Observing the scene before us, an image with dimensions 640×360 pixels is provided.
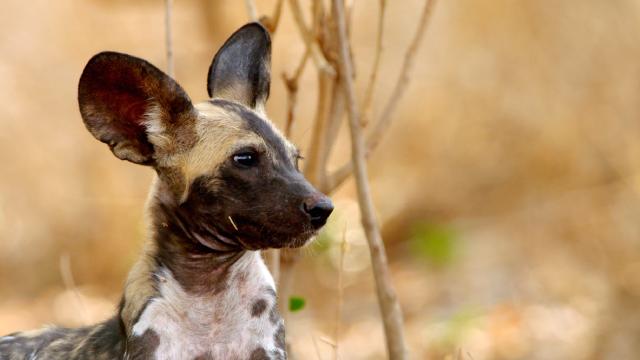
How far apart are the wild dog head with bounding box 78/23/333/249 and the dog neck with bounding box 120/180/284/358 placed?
0.26 ft

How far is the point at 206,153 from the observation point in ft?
14.0

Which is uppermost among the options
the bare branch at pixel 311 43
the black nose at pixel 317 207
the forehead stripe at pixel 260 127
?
the bare branch at pixel 311 43

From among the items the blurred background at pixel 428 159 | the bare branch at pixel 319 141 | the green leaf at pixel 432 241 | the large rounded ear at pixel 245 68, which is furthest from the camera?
the green leaf at pixel 432 241

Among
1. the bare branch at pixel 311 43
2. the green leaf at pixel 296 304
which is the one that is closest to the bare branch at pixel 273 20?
the bare branch at pixel 311 43

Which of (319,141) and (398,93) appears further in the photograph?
(319,141)

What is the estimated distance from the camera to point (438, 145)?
10.4 m

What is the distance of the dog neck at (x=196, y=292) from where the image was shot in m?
4.30

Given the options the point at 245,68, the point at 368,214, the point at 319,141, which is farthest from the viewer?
the point at 319,141

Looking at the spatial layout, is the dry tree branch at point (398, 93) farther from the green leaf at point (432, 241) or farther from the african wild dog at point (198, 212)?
the green leaf at point (432, 241)

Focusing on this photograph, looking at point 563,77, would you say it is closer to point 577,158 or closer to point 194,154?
point 577,158

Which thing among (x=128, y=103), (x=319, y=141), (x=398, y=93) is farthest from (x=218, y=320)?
(x=398, y=93)

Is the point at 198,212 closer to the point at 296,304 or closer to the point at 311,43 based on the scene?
the point at 296,304

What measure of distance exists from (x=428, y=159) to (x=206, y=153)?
20.8ft

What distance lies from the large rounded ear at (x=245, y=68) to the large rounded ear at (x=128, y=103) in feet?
1.42
